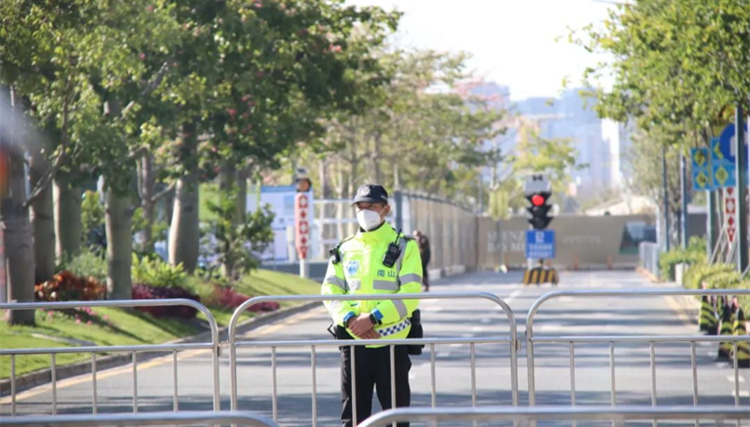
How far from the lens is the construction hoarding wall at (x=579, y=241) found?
90000mm

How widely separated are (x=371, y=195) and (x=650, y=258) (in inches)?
2354

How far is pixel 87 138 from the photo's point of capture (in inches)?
807

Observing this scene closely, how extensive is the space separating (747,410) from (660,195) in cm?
7004

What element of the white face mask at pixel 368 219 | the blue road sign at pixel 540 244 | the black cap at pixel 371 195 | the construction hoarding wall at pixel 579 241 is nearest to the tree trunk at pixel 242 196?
the blue road sign at pixel 540 244

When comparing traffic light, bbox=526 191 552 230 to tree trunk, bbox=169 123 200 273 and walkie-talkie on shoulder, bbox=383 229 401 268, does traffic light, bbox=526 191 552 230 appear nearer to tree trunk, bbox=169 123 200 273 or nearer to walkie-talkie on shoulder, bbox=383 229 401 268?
tree trunk, bbox=169 123 200 273

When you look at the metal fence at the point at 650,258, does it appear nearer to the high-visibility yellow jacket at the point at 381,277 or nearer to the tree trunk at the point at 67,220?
the tree trunk at the point at 67,220

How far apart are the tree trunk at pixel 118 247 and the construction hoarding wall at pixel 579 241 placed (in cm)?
6480

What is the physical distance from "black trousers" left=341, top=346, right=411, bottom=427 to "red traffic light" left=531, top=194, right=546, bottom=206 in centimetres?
3822

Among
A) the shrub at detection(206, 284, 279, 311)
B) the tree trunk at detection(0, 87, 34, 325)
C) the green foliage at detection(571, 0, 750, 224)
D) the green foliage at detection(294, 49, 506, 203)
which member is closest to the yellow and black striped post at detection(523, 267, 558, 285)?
the green foliage at detection(294, 49, 506, 203)

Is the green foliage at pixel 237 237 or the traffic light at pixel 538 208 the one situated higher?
the traffic light at pixel 538 208

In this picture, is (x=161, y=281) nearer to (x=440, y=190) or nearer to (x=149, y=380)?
(x=149, y=380)

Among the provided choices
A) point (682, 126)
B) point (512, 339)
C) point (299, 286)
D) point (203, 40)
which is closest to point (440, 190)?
point (299, 286)

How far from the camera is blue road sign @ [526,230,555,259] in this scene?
5181 cm

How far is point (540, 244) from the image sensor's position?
52.1m
